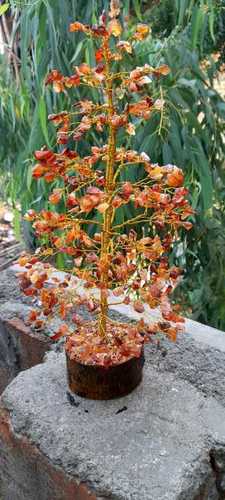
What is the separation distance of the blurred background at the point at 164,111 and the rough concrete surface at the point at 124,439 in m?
0.46

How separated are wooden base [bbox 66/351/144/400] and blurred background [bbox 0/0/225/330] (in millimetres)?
442

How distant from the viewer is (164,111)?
1195 mm

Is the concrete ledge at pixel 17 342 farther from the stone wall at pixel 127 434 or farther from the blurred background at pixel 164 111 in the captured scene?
the blurred background at pixel 164 111

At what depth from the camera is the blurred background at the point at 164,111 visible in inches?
51.8

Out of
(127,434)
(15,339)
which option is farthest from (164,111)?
(127,434)

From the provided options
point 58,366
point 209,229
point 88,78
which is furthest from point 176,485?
point 209,229

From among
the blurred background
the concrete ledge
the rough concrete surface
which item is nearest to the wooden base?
the rough concrete surface

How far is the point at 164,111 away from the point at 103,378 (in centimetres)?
62

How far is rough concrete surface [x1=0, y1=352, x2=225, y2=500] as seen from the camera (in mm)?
750

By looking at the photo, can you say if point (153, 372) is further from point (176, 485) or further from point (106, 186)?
point (106, 186)

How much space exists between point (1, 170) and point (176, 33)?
809 mm

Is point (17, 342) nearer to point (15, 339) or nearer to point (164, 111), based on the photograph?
point (15, 339)

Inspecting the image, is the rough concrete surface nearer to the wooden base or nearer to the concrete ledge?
the wooden base

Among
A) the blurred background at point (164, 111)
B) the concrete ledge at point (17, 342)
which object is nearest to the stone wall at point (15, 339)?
the concrete ledge at point (17, 342)
